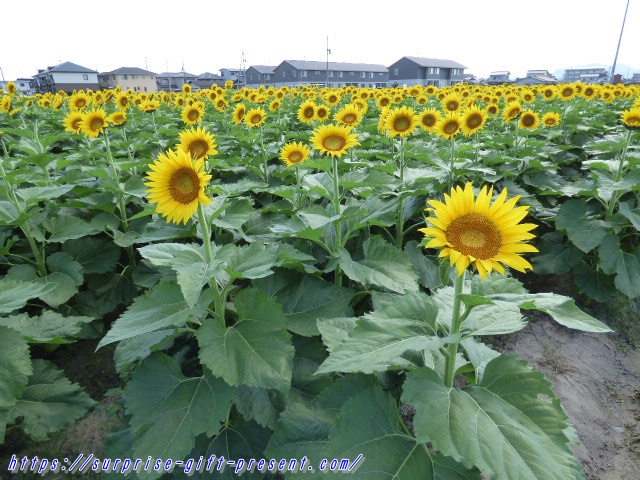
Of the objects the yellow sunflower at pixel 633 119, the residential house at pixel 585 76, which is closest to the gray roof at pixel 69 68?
the yellow sunflower at pixel 633 119

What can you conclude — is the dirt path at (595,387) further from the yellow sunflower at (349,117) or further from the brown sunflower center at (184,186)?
the yellow sunflower at (349,117)

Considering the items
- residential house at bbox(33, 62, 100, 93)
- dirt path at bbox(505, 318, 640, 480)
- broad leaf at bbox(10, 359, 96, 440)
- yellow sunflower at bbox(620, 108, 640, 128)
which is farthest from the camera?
residential house at bbox(33, 62, 100, 93)

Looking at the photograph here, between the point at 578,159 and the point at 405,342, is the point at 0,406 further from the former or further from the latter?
the point at 578,159

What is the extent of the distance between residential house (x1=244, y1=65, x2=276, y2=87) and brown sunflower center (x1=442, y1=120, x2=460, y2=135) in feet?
235

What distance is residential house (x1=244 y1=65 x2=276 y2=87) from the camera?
73375 millimetres

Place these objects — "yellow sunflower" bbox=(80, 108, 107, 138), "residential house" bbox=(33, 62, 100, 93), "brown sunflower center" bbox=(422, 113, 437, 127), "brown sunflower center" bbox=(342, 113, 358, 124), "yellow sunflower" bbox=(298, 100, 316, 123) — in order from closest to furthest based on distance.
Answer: "yellow sunflower" bbox=(80, 108, 107, 138), "brown sunflower center" bbox=(342, 113, 358, 124), "brown sunflower center" bbox=(422, 113, 437, 127), "yellow sunflower" bbox=(298, 100, 316, 123), "residential house" bbox=(33, 62, 100, 93)

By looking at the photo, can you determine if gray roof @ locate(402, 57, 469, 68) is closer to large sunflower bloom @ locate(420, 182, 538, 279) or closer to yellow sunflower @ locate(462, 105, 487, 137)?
yellow sunflower @ locate(462, 105, 487, 137)

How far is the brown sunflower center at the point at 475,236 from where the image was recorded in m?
1.74

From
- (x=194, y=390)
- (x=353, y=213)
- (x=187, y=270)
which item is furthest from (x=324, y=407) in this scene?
(x=353, y=213)

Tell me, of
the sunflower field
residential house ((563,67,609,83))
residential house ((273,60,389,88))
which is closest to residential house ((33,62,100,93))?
residential house ((273,60,389,88))

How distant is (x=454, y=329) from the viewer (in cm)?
194

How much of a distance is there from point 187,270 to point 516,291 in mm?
1605

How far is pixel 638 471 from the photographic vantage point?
115 inches

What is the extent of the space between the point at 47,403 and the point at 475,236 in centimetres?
293
